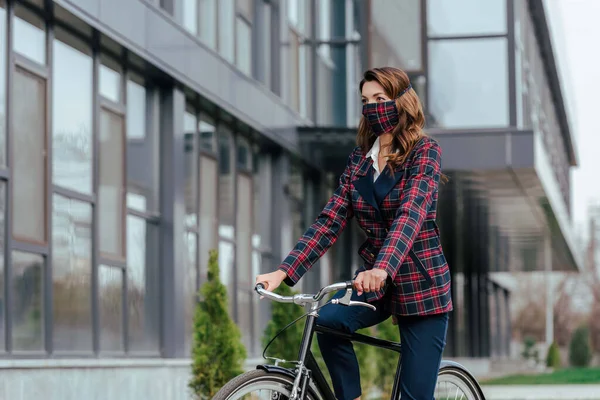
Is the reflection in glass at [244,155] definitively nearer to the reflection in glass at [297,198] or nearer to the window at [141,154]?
the reflection in glass at [297,198]

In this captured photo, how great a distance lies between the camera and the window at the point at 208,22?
13.9m

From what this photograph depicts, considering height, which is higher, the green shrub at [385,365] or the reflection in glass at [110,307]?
the reflection in glass at [110,307]

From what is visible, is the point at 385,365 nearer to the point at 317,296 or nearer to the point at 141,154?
the point at 141,154


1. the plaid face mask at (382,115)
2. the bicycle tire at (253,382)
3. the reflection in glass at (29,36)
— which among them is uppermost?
the reflection in glass at (29,36)

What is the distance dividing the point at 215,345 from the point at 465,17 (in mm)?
8109

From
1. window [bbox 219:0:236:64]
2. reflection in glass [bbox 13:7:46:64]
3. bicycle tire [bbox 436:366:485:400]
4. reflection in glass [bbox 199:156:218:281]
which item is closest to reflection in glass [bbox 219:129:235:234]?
reflection in glass [bbox 199:156:218:281]

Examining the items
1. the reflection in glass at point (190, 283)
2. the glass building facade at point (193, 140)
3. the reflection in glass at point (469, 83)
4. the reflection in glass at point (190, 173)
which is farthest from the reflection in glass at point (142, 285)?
the reflection in glass at point (469, 83)

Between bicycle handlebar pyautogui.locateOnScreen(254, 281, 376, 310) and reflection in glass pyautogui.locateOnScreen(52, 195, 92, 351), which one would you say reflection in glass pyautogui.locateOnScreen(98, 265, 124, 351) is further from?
bicycle handlebar pyautogui.locateOnScreen(254, 281, 376, 310)

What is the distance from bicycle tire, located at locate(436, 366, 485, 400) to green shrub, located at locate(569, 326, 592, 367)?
4094cm

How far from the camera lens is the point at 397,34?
16734 millimetres

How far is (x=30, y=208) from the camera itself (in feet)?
30.9

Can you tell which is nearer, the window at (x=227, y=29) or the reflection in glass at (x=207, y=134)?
the reflection in glass at (x=207, y=134)

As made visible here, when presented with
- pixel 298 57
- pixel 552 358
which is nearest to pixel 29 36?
pixel 298 57

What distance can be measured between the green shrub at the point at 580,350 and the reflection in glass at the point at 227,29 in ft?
108
